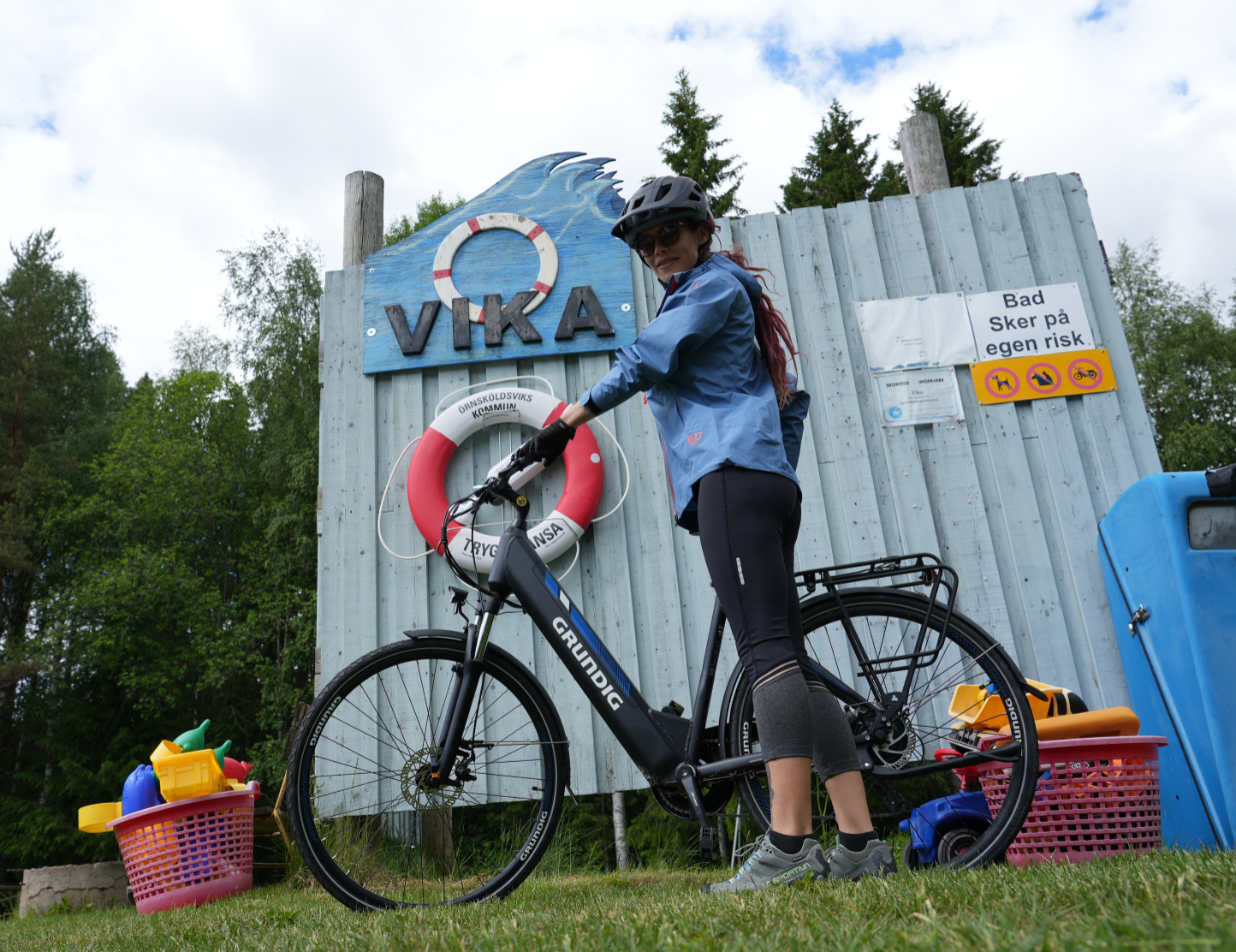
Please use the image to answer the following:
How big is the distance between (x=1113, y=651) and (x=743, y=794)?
1943 mm

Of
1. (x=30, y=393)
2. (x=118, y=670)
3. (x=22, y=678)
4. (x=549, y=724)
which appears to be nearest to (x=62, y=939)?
(x=549, y=724)

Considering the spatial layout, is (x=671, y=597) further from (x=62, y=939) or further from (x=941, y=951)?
(x=941, y=951)

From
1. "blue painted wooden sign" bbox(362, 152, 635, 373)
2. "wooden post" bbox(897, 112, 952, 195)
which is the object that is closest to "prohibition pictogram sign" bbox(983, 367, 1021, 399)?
"wooden post" bbox(897, 112, 952, 195)

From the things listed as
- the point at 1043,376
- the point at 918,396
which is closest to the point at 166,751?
the point at 918,396

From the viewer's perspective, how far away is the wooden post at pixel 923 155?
146 inches

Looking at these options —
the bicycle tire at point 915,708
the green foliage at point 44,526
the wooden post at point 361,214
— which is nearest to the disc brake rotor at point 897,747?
the bicycle tire at point 915,708

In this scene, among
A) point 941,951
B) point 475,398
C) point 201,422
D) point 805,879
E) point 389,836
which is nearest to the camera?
point 941,951

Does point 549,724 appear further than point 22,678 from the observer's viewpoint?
No

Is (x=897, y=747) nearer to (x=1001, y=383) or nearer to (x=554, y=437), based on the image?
(x=554, y=437)

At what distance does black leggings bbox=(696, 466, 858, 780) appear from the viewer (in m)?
1.50

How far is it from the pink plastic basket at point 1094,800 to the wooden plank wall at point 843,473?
1.10m

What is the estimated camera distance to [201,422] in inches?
565

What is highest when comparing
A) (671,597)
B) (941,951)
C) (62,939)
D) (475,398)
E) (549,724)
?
(475,398)

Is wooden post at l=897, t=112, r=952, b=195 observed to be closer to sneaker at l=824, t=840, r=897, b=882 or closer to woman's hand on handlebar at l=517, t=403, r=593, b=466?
woman's hand on handlebar at l=517, t=403, r=593, b=466
